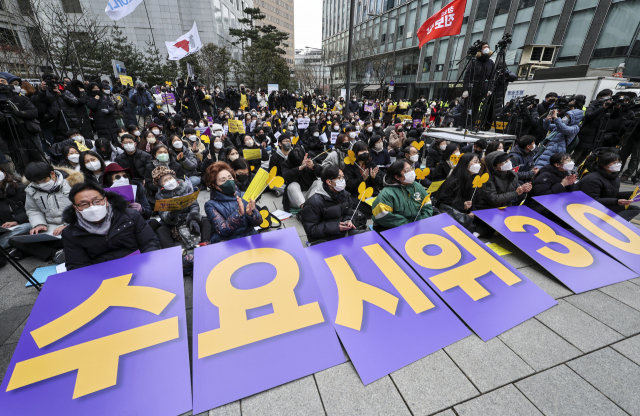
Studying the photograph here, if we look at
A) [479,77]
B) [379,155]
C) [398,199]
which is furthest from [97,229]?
[479,77]

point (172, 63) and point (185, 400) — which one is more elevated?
point (172, 63)

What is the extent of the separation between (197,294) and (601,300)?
154 inches

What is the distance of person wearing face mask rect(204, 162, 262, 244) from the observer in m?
2.96

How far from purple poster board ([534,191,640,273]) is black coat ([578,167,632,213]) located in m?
0.24

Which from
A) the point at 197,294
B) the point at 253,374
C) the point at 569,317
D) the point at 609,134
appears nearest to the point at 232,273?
the point at 197,294

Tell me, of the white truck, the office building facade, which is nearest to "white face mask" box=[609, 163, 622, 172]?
the white truck

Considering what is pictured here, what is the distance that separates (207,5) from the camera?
117ft

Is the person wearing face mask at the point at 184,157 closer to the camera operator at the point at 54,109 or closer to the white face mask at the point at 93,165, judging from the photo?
the white face mask at the point at 93,165

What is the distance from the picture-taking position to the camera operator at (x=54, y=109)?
268 inches

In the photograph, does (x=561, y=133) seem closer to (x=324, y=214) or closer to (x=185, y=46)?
(x=324, y=214)

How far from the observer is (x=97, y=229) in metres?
2.43

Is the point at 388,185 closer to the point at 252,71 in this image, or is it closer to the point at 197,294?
the point at 197,294

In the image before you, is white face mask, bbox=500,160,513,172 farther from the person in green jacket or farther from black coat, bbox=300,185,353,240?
black coat, bbox=300,185,353,240

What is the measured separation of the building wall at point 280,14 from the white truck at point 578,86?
7305 cm
